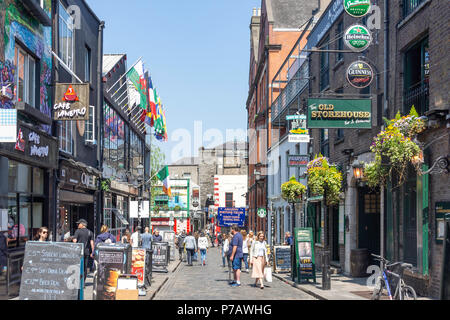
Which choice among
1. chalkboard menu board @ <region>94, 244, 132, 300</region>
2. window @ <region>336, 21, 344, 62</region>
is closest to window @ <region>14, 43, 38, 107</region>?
chalkboard menu board @ <region>94, 244, 132, 300</region>

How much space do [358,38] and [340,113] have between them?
2588mm

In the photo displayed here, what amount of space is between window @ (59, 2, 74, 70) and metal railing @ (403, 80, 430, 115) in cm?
1094

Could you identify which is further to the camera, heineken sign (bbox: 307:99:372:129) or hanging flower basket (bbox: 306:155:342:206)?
hanging flower basket (bbox: 306:155:342:206)

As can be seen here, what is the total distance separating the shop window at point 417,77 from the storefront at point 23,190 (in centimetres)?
991

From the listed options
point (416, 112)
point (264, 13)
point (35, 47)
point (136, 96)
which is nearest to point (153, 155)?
point (264, 13)

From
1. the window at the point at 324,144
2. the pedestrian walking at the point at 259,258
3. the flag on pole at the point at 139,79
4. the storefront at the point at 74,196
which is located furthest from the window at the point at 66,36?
the window at the point at 324,144

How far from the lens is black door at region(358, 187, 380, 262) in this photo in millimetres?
20094

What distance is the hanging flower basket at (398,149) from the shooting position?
1291 centimetres

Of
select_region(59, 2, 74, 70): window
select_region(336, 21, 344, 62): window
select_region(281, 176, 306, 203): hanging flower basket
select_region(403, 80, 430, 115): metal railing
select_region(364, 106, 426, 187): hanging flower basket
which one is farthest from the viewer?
select_region(281, 176, 306, 203): hanging flower basket

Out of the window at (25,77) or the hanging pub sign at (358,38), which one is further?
the hanging pub sign at (358,38)

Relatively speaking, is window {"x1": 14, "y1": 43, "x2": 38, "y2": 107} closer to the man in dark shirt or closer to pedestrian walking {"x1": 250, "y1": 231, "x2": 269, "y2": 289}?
the man in dark shirt

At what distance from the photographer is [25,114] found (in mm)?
15188

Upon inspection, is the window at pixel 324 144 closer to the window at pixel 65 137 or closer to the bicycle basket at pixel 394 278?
the window at pixel 65 137

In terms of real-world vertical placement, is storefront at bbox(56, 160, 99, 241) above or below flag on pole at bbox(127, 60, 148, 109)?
below
